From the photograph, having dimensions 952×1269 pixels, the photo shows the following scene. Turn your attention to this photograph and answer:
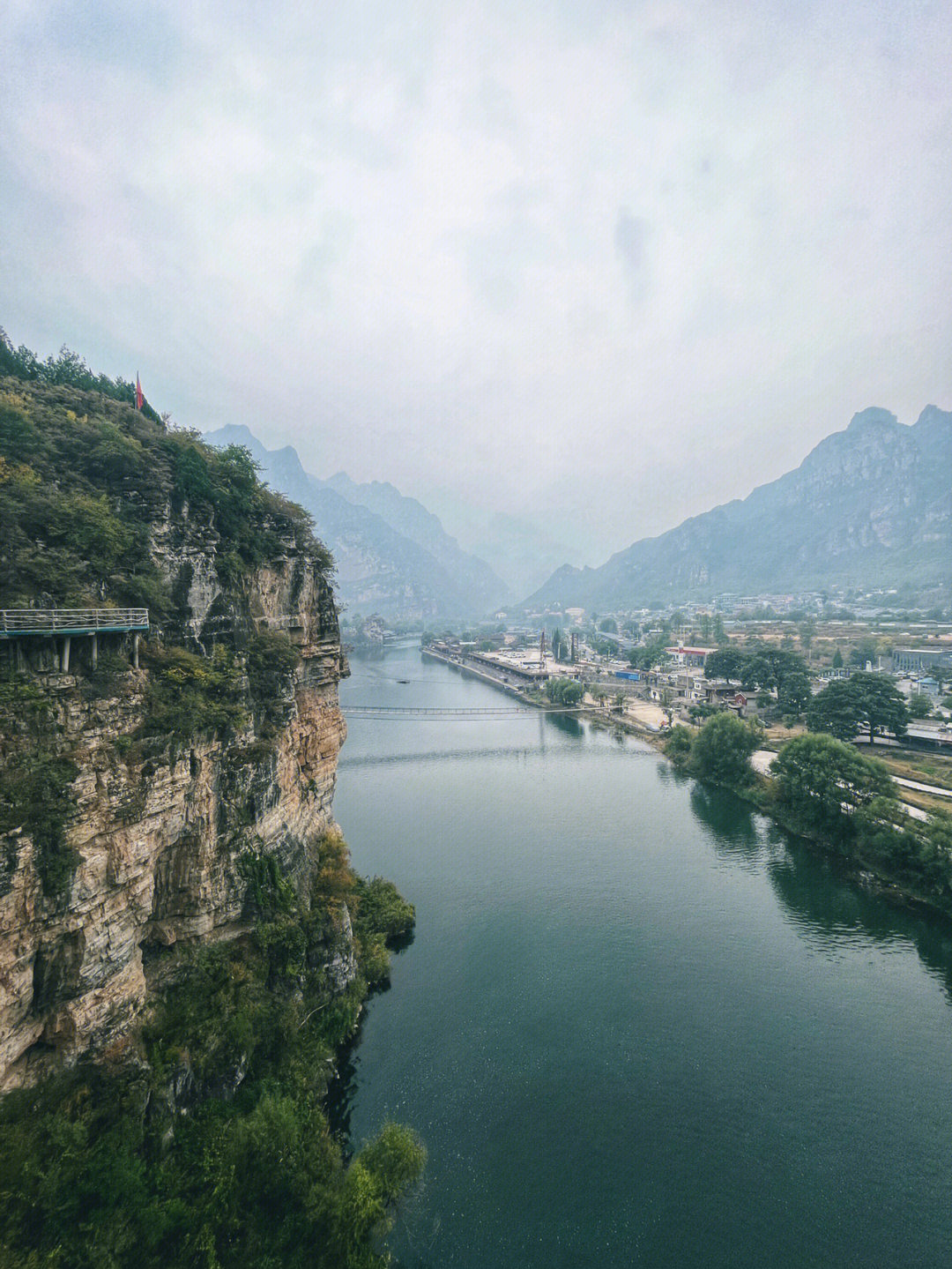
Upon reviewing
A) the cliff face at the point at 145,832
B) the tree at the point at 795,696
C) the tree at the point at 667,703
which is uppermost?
the cliff face at the point at 145,832

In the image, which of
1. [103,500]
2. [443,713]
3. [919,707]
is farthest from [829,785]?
[443,713]

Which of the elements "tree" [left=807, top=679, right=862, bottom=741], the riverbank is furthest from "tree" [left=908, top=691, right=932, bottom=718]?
the riverbank

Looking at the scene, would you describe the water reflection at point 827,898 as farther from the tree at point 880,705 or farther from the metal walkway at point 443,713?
the metal walkway at point 443,713

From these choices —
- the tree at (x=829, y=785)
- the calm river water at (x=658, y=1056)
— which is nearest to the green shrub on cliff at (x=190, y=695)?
the calm river water at (x=658, y=1056)

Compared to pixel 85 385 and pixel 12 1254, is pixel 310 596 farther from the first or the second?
pixel 12 1254

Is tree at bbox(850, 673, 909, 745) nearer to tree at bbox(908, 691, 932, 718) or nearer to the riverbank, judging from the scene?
tree at bbox(908, 691, 932, 718)

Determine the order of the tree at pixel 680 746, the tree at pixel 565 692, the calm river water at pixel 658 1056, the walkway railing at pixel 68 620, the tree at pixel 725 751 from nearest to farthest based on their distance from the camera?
the walkway railing at pixel 68 620 → the calm river water at pixel 658 1056 → the tree at pixel 725 751 → the tree at pixel 680 746 → the tree at pixel 565 692

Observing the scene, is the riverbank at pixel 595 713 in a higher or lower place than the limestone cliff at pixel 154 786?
lower

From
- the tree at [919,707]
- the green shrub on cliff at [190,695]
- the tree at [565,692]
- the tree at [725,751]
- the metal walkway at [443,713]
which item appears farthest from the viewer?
the tree at [565,692]

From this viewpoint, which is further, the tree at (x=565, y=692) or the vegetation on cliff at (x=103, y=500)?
the tree at (x=565, y=692)
